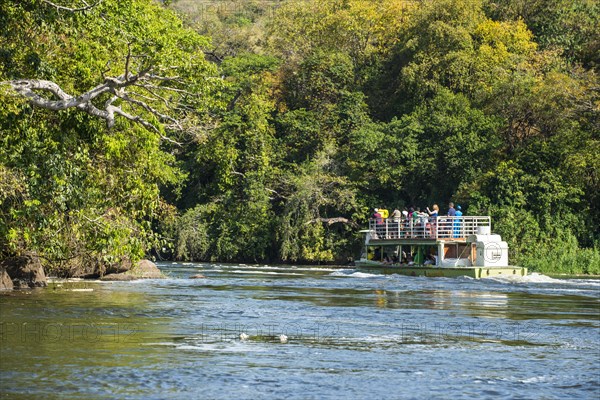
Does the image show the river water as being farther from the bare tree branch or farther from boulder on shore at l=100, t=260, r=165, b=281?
the bare tree branch

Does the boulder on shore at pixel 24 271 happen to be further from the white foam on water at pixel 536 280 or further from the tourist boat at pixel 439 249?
the tourist boat at pixel 439 249

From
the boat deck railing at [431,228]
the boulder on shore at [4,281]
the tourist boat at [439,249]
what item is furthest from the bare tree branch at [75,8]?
the boat deck railing at [431,228]

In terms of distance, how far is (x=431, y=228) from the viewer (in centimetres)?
4734

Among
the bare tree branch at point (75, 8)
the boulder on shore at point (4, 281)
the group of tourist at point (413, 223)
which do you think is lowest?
the boulder on shore at point (4, 281)

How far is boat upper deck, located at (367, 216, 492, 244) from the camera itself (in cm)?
4653

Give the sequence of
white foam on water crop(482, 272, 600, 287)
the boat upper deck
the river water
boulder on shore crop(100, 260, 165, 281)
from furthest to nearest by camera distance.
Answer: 1. the boat upper deck
2. white foam on water crop(482, 272, 600, 287)
3. boulder on shore crop(100, 260, 165, 281)
4. the river water

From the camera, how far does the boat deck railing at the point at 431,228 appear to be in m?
46.6

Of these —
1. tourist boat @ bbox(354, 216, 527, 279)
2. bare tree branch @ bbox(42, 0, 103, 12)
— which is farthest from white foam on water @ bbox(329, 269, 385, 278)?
bare tree branch @ bbox(42, 0, 103, 12)

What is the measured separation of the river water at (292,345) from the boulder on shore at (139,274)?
557 centimetres

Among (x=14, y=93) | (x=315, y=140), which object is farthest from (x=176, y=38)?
(x=315, y=140)

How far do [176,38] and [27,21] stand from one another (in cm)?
930

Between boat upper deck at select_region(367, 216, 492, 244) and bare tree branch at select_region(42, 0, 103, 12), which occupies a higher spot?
bare tree branch at select_region(42, 0, 103, 12)

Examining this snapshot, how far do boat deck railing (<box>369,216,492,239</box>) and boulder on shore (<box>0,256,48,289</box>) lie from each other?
20065 mm

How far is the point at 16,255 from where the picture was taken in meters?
30.4
